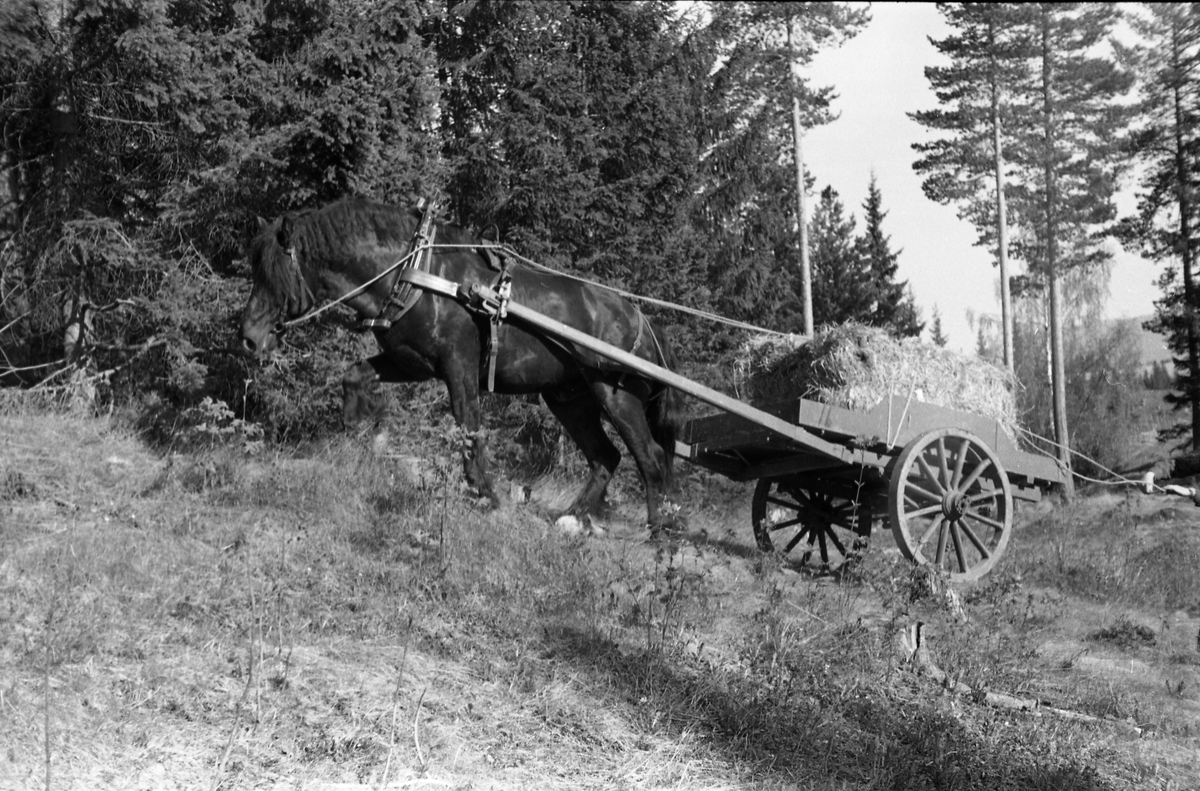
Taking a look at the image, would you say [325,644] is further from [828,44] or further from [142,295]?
[828,44]

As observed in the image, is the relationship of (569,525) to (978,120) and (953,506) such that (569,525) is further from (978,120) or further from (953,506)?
(978,120)

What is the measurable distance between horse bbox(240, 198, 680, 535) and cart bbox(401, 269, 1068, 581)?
20 cm

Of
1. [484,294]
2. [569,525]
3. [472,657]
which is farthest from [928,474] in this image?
[472,657]

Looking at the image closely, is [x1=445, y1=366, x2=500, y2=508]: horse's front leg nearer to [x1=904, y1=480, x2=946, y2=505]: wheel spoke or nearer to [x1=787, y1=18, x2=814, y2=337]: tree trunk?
[x1=904, y1=480, x2=946, y2=505]: wheel spoke

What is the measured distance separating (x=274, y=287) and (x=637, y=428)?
301 centimetres

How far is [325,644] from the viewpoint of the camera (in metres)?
6.13

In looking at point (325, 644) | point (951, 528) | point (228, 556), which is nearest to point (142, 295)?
point (228, 556)

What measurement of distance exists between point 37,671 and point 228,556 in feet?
5.27

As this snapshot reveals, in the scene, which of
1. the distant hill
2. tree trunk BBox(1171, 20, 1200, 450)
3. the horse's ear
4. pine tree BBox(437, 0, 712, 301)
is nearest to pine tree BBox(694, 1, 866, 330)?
pine tree BBox(437, 0, 712, 301)

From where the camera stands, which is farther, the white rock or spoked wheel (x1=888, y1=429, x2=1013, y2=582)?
spoked wheel (x1=888, y1=429, x2=1013, y2=582)

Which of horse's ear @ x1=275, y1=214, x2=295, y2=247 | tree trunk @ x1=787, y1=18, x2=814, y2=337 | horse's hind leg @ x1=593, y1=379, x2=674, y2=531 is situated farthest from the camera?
tree trunk @ x1=787, y1=18, x2=814, y2=337

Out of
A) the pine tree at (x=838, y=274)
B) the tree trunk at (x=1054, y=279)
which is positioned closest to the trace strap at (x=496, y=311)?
the tree trunk at (x=1054, y=279)

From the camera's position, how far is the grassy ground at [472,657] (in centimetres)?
519

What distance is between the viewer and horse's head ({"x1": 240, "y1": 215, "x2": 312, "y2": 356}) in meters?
8.41
